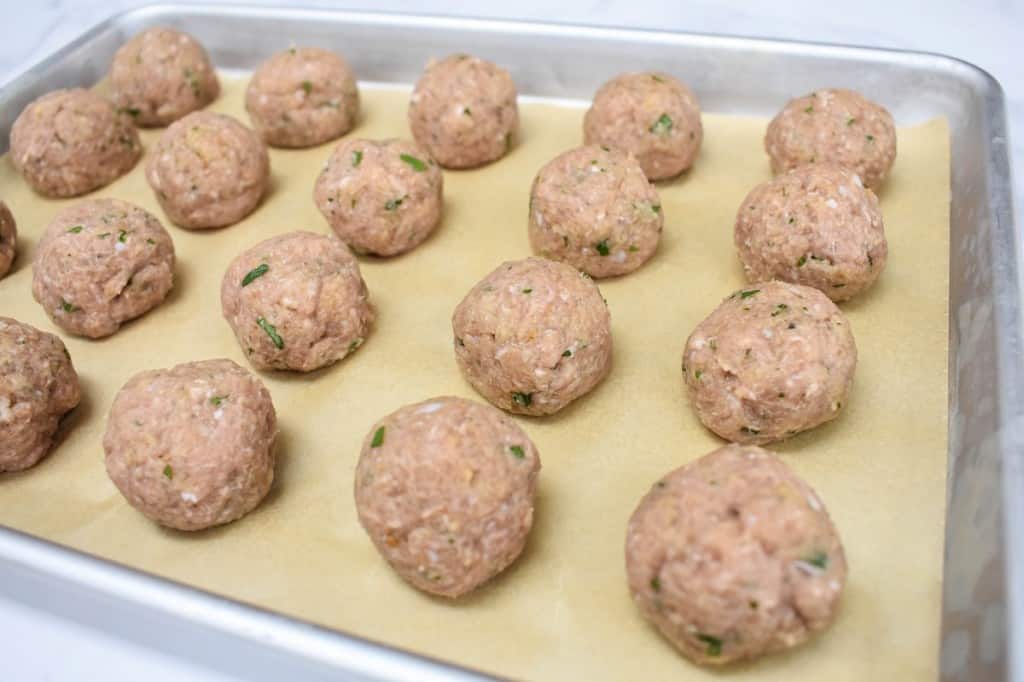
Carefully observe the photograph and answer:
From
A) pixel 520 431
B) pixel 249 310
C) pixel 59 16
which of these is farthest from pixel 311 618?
pixel 59 16

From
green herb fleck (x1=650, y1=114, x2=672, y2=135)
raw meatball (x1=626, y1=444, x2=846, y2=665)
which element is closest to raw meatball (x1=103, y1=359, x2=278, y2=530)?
raw meatball (x1=626, y1=444, x2=846, y2=665)

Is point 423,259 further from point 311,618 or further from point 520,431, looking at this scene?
point 311,618

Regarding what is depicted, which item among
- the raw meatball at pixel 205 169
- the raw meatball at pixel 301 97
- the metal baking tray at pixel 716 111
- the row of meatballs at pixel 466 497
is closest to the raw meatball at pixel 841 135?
the metal baking tray at pixel 716 111

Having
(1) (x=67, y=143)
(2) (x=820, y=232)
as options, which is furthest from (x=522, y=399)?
(1) (x=67, y=143)

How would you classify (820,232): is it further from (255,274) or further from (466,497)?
(255,274)

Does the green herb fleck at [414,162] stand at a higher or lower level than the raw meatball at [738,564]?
higher

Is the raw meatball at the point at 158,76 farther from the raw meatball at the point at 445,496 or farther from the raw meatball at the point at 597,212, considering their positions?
the raw meatball at the point at 445,496
